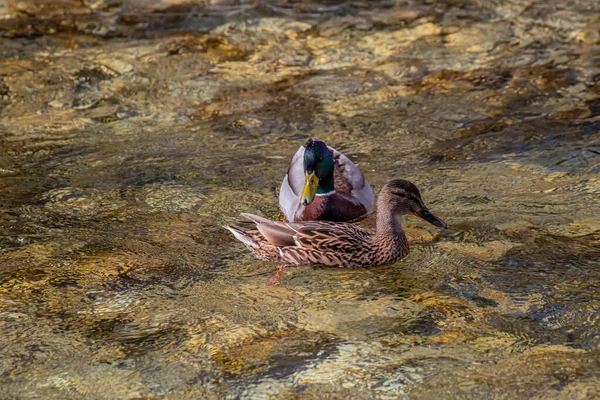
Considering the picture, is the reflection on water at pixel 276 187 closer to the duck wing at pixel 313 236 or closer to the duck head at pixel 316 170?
the duck wing at pixel 313 236

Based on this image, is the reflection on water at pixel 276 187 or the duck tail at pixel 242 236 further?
the duck tail at pixel 242 236

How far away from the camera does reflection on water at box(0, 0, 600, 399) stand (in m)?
4.85

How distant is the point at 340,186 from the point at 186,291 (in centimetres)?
224

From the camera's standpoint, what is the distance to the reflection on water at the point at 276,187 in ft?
15.9

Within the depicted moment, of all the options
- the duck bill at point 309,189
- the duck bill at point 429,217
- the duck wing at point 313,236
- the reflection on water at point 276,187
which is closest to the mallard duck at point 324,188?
the duck bill at point 309,189

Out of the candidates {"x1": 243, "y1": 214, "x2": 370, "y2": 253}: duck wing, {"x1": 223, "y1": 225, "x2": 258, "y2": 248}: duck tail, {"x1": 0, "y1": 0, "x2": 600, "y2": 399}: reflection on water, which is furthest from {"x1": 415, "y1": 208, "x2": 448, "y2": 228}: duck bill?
{"x1": 223, "y1": 225, "x2": 258, "y2": 248}: duck tail

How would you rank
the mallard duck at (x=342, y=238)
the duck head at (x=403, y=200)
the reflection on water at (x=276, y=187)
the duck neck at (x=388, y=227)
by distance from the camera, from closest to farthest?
1. the reflection on water at (x=276, y=187)
2. the mallard duck at (x=342, y=238)
3. the duck neck at (x=388, y=227)
4. the duck head at (x=403, y=200)

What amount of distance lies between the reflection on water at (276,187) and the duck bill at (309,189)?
62 centimetres

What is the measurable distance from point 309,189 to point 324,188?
440 mm

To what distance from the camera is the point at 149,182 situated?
25.5 feet

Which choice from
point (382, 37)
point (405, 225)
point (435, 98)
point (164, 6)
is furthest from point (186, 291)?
point (164, 6)

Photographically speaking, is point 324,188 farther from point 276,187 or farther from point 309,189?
point 276,187

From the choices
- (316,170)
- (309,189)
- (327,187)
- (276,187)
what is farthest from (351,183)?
(276,187)

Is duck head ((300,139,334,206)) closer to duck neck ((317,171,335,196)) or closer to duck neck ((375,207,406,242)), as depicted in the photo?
duck neck ((317,171,335,196))
